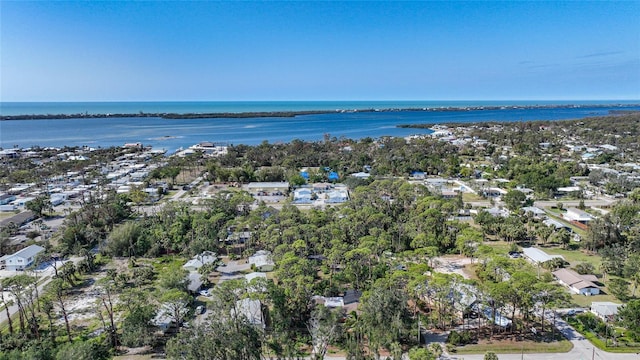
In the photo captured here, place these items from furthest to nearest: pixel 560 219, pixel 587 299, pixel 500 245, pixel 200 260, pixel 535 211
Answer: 1. pixel 535 211
2. pixel 560 219
3. pixel 500 245
4. pixel 200 260
5. pixel 587 299

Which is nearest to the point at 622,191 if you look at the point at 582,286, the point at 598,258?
the point at 598,258

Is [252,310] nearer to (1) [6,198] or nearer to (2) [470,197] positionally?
(2) [470,197]

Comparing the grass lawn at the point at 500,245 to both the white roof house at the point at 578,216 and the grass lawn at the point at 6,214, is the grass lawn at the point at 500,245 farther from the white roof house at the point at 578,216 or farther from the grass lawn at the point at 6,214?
the grass lawn at the point at 6,214

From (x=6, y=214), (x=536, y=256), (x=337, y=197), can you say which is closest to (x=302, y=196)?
(x=337, y=197)

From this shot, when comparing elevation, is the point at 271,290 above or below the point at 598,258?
above

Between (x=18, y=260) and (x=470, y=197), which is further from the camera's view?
(x=470, y=197)

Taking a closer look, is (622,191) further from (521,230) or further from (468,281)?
(468,281)
